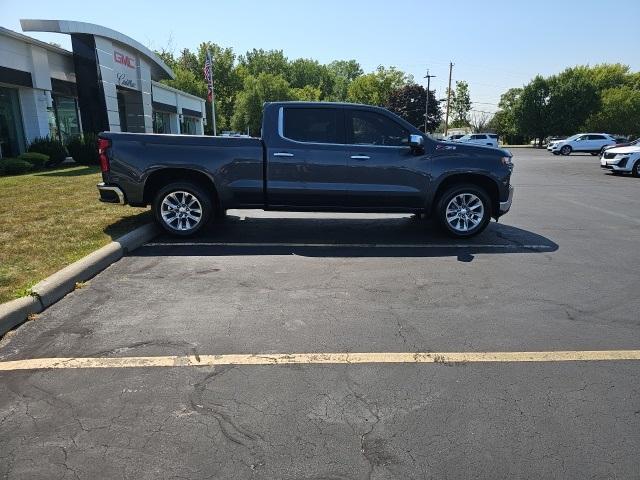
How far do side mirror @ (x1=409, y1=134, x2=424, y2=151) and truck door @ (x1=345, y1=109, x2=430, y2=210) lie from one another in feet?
0.71

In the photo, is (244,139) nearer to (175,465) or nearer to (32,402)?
(32,402)

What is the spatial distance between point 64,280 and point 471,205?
578 cm

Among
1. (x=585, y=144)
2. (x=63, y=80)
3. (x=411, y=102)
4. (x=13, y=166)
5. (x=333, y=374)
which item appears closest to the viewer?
(x=333, y=374)

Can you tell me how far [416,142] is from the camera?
6.99 metres

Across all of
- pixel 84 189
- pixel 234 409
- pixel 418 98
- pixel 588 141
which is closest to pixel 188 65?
pixel 418 98

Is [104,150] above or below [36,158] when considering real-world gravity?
above

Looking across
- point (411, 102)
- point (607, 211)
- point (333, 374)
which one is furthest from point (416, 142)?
point (411, 102)

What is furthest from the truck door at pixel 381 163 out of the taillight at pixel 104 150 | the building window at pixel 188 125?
the building window at pixel 188 125

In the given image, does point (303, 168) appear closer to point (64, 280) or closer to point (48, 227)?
point (64, 280)

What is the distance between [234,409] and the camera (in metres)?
2.96

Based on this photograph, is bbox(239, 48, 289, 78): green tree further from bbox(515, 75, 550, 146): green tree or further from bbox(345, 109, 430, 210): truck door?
bbox(345, 109, 430, 210): truck door

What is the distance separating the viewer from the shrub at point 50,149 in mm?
18016

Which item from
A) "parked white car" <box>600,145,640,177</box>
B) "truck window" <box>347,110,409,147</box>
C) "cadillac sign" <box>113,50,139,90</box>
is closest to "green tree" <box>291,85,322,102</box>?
"cadillac sign" <box>113,50,139,90</box>

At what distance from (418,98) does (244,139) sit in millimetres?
81248
